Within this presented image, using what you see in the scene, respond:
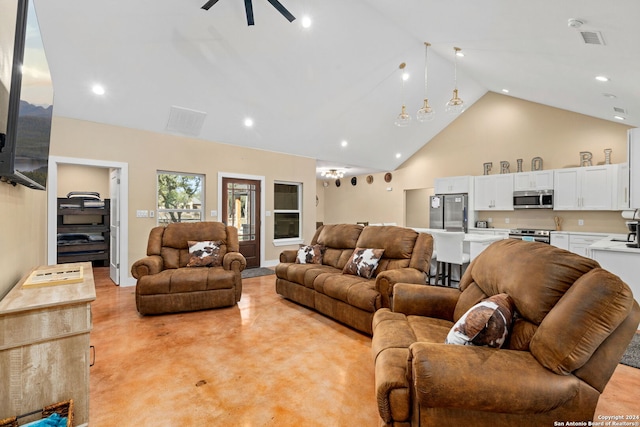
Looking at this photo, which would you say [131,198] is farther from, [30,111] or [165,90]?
[30,111]

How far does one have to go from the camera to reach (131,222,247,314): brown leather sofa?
3.35 metres

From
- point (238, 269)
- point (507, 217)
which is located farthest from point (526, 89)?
point (238, 269)

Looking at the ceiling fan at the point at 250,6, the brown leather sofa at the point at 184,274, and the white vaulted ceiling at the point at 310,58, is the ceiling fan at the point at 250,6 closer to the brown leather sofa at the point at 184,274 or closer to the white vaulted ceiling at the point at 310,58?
the white vaulted ceiling at the point at 310,58

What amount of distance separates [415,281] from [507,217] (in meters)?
5.12

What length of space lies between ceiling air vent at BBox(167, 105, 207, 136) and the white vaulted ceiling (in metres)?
0.09

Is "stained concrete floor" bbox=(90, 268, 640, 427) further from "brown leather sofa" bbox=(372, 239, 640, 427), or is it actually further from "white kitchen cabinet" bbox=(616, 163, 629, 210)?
"white kitchen cabinet" bbox=(616, 163, 629, 210)

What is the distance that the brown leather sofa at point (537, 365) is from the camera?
114cm

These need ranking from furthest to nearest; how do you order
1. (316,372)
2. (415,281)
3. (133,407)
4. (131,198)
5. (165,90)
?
(131,198)
(165,90)
(415,281)
(316,372)
(133,407)

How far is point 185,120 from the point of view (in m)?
4.86

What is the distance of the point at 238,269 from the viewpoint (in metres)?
3.72

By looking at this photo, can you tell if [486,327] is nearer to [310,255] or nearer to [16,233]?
[310,255]

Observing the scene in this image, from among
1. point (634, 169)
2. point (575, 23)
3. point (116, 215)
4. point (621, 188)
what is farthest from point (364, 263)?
point (621, 188)

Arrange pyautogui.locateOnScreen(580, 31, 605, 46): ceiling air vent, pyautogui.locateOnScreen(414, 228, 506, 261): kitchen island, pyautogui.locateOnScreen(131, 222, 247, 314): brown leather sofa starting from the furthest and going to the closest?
pyautogui.locateOnScreen(414, 228, 506, 261): kitchen island, pyautogui.locateOnScreen(131, 222, 247, 314): brown leather sofa, pyautogui.locateOnScreen(580, 31, 605, 46): ceiling air vent

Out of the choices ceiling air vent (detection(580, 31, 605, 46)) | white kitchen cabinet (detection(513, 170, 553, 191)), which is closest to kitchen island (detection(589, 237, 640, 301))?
ceiling air vent (detection(580, 31, 605, 46))
